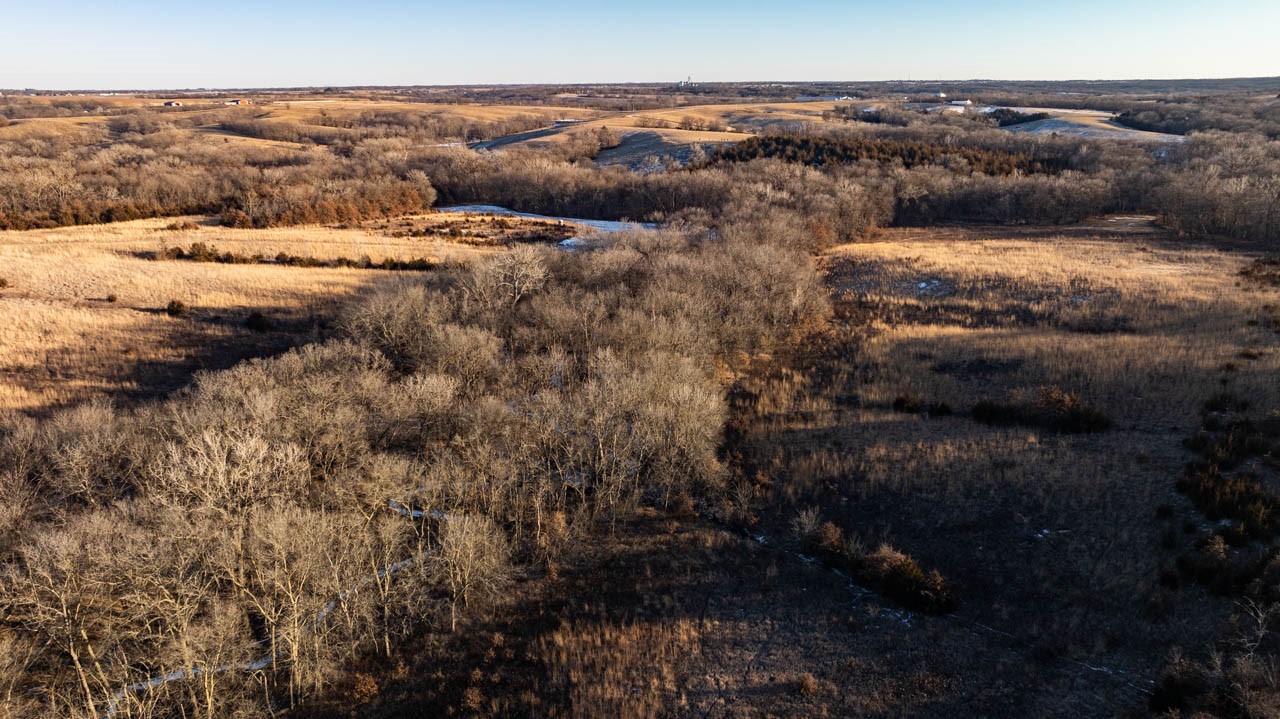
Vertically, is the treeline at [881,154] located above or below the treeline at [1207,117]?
below

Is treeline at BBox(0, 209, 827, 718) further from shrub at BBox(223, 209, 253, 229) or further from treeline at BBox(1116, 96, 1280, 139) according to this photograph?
treeline at BBox(1116, 96, 1280, 139)

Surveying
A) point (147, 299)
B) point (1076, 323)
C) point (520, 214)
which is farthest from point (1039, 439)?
point (520, 214)

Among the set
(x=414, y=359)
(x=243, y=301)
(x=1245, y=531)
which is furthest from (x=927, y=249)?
(x=243, y=301)

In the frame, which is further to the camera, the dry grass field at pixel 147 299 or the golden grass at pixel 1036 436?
the dry grass field at pixel 147 299

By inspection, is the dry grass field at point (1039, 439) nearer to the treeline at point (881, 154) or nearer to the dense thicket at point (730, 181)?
the dense thicket at point (730, 181)

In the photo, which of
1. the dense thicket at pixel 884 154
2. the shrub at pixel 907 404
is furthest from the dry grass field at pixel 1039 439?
the dense thicket at pixel 884 154

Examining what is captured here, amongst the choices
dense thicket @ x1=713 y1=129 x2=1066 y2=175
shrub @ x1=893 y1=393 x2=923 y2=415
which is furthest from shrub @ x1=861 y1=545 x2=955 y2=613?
dense thicket @ x1=713 y1=129 x2=1066 y2=175
